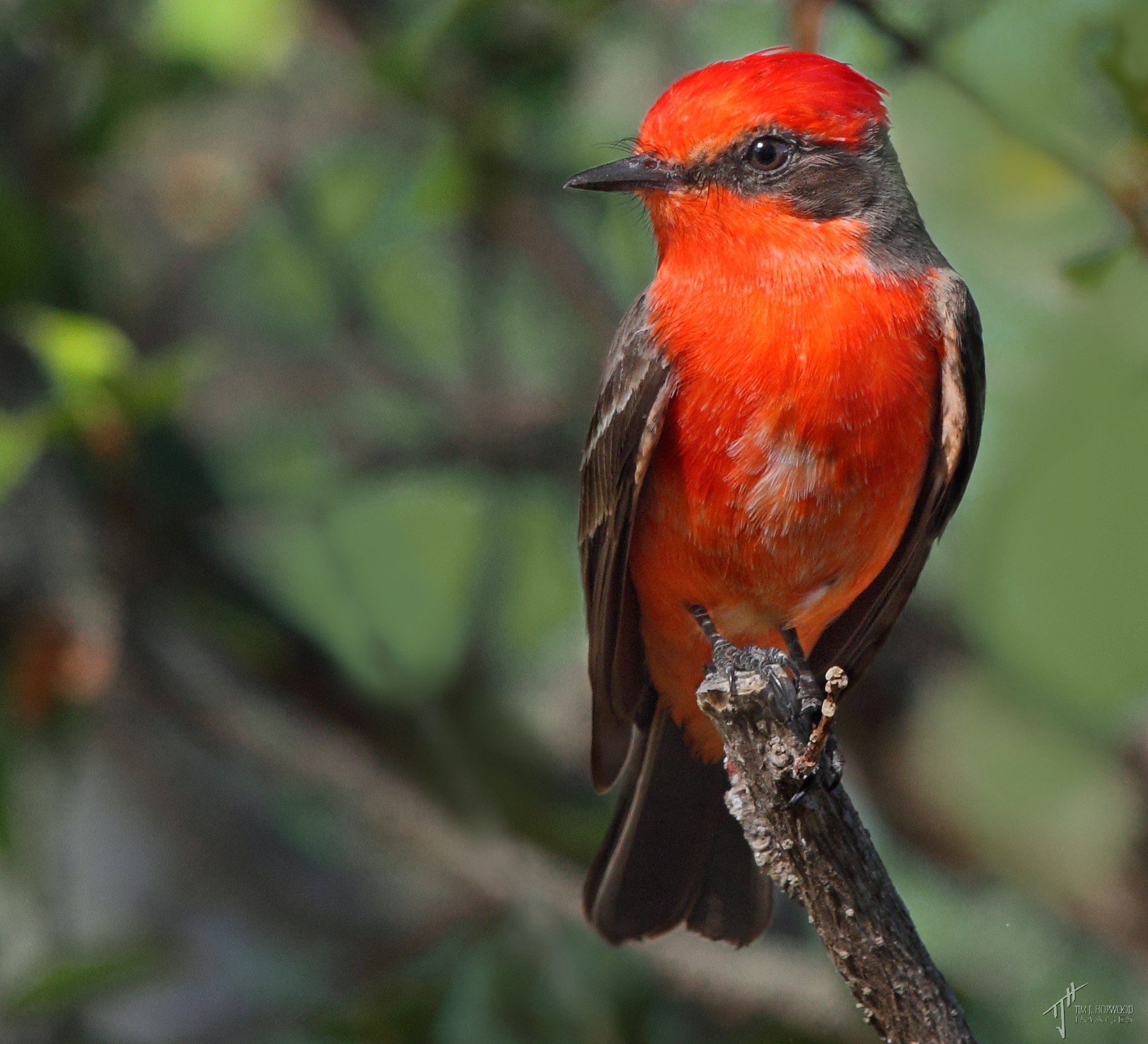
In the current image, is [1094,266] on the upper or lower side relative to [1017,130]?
lower

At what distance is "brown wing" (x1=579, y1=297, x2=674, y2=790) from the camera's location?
3197 mm

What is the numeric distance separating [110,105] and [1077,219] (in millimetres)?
2854

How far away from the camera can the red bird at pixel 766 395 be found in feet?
9.94

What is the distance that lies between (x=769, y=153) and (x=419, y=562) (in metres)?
3.48

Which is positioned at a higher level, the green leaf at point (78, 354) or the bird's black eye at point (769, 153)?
the bird's black eye at point (769, 153)

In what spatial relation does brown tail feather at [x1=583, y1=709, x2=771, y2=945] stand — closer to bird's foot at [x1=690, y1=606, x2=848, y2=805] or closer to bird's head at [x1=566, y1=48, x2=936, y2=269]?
bird's foot at [x1=690, y1=606, x2=848, y2=805]

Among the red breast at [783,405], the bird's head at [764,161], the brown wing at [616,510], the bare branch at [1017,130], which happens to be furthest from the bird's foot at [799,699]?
the bare branch at [1017,130]

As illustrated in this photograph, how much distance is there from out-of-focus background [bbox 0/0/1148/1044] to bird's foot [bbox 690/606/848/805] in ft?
4.19

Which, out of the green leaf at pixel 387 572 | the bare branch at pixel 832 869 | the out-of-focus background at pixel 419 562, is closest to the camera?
the bare branch at pixel 832 869

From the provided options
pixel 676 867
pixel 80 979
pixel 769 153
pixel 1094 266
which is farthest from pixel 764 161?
pixel 80 979

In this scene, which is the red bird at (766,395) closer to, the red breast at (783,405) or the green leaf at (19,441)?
the red breast at (783,405)

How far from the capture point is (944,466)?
3189 millimetres

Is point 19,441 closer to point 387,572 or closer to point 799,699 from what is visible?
point 799,699

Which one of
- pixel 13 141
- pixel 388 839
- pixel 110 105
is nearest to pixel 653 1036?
pixel 388 839
